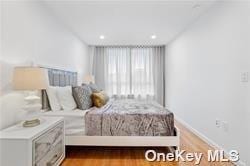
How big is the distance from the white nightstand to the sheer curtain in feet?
14.6

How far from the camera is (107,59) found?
6.50m

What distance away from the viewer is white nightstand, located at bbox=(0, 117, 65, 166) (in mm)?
1646

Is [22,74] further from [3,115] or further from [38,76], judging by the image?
[3,115]

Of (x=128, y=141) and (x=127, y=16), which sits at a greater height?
(x=127, y=16)

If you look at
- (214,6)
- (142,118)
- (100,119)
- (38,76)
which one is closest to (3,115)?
(38,76)

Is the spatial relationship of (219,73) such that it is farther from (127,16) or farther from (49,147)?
(49,147)

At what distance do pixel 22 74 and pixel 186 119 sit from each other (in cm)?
369

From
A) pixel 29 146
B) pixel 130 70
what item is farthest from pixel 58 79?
pixel 130 70

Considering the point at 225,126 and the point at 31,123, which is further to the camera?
the point at 225,126

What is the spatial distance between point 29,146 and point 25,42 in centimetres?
148

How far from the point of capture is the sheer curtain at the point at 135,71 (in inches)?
257

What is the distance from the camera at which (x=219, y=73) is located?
2.87m

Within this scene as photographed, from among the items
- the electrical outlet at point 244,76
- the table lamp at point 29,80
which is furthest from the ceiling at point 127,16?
the table lamp at point 29,80

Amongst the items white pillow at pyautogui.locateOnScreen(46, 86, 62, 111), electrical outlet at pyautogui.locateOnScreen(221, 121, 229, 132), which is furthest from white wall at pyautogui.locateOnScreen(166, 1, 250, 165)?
white pillow at pyautogui.locateOnScreen(46, 86, 62, 111)
